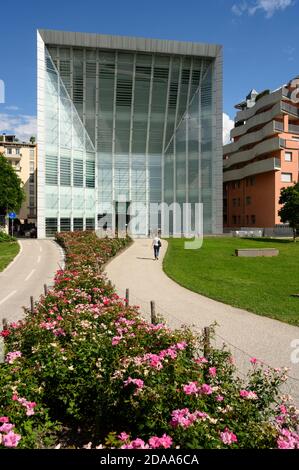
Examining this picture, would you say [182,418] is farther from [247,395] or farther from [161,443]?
[247,395]

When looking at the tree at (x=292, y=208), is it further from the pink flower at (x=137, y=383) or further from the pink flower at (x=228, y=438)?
the pink flower at (x=228, y=438)

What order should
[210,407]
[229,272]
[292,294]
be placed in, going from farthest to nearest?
1. [229,272]
2. [292,294]
3. [210,407]

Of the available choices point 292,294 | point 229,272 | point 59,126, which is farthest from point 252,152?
point 292,294

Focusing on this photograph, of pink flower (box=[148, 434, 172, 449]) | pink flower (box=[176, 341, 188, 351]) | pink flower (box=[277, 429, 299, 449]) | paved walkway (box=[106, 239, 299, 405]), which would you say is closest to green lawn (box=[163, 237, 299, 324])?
paved walkway (box=[106, 239, 299, 405])

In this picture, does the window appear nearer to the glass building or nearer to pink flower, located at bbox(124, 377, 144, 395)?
the glass building

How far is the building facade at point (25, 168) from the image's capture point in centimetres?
8662

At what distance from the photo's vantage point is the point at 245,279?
705 inches

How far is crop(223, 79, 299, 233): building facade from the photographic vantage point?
53688 mm

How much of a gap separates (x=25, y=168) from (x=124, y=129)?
153 feet

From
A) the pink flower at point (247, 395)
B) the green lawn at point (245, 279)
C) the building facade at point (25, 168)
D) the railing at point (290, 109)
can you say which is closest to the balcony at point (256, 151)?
the railing at point (290, 109)

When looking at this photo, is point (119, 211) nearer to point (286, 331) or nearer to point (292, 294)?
point (292, 294)

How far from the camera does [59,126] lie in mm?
48250

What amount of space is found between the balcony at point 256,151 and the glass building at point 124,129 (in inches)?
323
